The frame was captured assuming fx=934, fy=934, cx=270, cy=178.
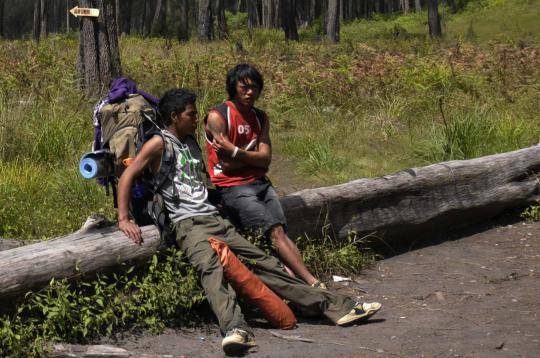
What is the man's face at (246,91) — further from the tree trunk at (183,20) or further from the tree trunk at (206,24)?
the tree trunk at (183,20)

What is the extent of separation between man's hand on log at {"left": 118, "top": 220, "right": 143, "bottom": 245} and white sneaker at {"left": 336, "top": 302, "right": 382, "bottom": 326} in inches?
51.7

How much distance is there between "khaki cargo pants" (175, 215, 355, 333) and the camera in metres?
5.35

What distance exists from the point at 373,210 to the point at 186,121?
6.91 ft

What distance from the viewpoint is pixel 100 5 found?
11.0 m

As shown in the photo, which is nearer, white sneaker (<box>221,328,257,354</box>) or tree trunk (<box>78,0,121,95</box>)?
white sneaker (<box>221,328,257,354</box>)

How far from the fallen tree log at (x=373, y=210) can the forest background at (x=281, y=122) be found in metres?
0.15

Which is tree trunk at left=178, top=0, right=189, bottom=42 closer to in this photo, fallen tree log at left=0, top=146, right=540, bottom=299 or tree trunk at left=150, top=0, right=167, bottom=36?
tree trunk at left=150, top=0, right=167, bottom=36

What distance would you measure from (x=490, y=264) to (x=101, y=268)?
3.40 m

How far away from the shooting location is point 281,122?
1065cm

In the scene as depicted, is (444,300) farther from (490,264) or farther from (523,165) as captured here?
(523,165)

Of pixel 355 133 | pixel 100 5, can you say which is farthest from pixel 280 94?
pixel 100 5

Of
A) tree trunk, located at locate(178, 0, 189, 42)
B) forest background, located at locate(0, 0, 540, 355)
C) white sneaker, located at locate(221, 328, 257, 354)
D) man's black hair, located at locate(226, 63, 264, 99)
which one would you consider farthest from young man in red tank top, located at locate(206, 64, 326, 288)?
tree trunk, located at locate(178, 0, 189, 42)

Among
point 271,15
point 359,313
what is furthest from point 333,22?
point 359,313

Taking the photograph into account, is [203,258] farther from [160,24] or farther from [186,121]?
[160,24]
